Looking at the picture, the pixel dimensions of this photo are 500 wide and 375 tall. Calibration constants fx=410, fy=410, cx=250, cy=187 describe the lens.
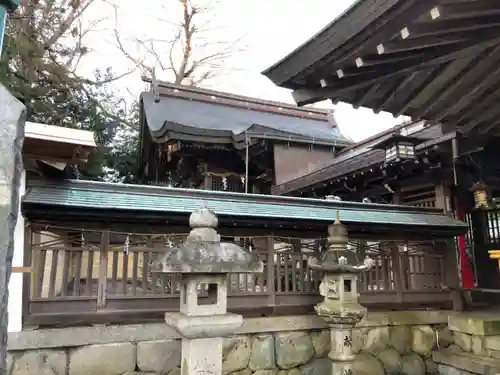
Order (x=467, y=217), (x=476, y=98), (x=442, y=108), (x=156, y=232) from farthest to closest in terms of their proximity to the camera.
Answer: (x=467, y=217)
(x=156, y=232)
(x=442, y=108)
(x=476, y=98)

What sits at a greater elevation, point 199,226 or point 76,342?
point 199,226

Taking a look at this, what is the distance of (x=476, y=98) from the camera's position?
4.23 meters

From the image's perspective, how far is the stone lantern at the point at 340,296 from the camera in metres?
5.60

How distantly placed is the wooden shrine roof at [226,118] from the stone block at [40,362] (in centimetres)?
624

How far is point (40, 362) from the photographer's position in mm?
4840

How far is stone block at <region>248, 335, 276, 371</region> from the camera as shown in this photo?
589 cm

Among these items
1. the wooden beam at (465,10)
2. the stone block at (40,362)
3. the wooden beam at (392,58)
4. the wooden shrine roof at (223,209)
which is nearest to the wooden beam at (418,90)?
the wooden beam at (392,58)

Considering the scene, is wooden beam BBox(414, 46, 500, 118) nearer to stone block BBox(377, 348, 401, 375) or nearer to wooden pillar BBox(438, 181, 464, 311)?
wooden pillar BBox(438, 181, 464, 311)

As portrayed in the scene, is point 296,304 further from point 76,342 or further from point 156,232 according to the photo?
point 76,342

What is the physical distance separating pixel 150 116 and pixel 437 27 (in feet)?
34.8

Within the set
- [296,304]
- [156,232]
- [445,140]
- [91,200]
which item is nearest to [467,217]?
[445,140]

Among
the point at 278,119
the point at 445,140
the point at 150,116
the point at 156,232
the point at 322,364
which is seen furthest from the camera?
the point at 278,119

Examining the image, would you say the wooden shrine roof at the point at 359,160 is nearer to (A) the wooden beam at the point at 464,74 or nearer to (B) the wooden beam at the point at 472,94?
(B) the wooden beam at the point at 472,94

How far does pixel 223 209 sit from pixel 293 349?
7.72 feet
